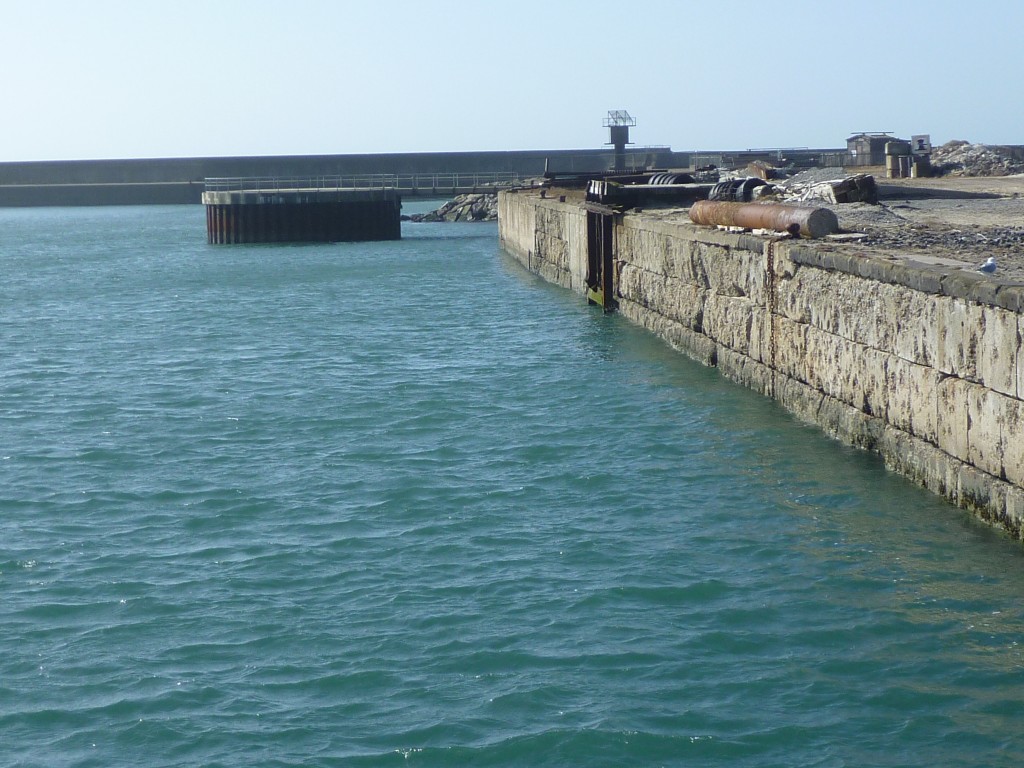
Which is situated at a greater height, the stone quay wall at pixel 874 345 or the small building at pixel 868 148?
the small building at pixel 868 148

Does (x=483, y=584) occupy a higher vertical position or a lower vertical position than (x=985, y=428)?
lower

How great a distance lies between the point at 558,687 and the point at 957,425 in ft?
13.9

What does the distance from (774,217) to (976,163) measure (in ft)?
74.0

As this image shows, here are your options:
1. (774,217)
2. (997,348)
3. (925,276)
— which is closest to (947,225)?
(774,217)

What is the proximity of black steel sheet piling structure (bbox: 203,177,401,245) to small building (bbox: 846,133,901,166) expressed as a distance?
1830cm

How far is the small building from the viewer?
42.8m

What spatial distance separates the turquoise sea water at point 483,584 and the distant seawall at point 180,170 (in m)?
77.0

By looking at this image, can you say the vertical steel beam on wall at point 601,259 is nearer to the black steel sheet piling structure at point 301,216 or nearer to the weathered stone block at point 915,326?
the weathered stone block at point 915,326

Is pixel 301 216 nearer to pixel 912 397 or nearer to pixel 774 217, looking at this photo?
pixel 774 217

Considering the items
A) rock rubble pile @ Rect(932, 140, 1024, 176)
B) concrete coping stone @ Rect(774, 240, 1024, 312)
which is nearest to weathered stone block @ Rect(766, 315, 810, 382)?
concrete coping stone @ Rect(774, 240, 1024, 312)

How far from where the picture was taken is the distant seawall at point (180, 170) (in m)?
90.9

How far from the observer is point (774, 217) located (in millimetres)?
15336

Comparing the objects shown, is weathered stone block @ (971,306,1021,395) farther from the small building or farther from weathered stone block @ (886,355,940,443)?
the small building

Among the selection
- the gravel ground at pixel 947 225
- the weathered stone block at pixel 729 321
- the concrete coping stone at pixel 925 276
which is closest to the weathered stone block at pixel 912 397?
the concrete coping stone at pixel 925 276
